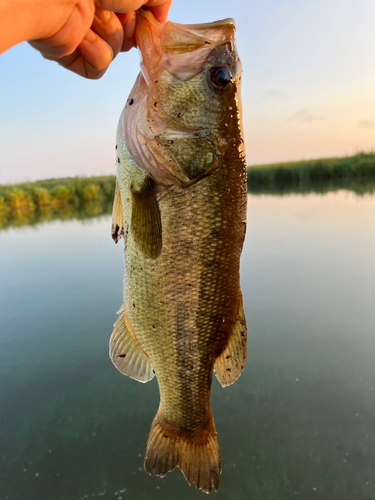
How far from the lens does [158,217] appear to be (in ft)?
5.22

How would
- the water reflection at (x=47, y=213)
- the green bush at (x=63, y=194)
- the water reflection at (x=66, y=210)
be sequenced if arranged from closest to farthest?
the water reflection at (x=47, y=213) → the water reflection at (x=66, y=210) → the green bush at (x=63, y=194)

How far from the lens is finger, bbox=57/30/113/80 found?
1574mm

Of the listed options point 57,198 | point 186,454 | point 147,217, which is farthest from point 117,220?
point 57,198

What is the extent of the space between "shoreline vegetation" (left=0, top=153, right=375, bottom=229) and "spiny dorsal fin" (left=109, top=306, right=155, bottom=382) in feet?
Answer: 68.4

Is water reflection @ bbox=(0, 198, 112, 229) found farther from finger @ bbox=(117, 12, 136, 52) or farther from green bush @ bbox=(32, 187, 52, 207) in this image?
finger @ bbox=(117, 12, 136, 52)

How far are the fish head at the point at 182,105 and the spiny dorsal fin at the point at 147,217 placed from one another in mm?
95

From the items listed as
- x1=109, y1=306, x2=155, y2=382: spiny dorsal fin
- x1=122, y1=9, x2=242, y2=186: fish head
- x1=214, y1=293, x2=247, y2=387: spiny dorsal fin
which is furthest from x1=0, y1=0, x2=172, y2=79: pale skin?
x1=214, y1=293, x2=247, y2=387: spiny dorsal fin

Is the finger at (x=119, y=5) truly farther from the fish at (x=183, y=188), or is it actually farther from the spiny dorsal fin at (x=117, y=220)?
the spiny dorsal fin at (x=117, y=220)

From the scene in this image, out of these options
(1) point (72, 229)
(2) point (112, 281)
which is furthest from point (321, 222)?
(1) point (72, 229)

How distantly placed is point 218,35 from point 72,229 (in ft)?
56.0

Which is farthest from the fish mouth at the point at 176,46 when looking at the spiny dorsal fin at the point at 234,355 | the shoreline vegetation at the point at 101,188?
the shoreline vegetation at the point at 101,188

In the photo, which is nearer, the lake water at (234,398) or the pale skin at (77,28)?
the pale skin at (77,28)

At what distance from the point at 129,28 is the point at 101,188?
3290cm

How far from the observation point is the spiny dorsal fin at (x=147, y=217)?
1.59 m
